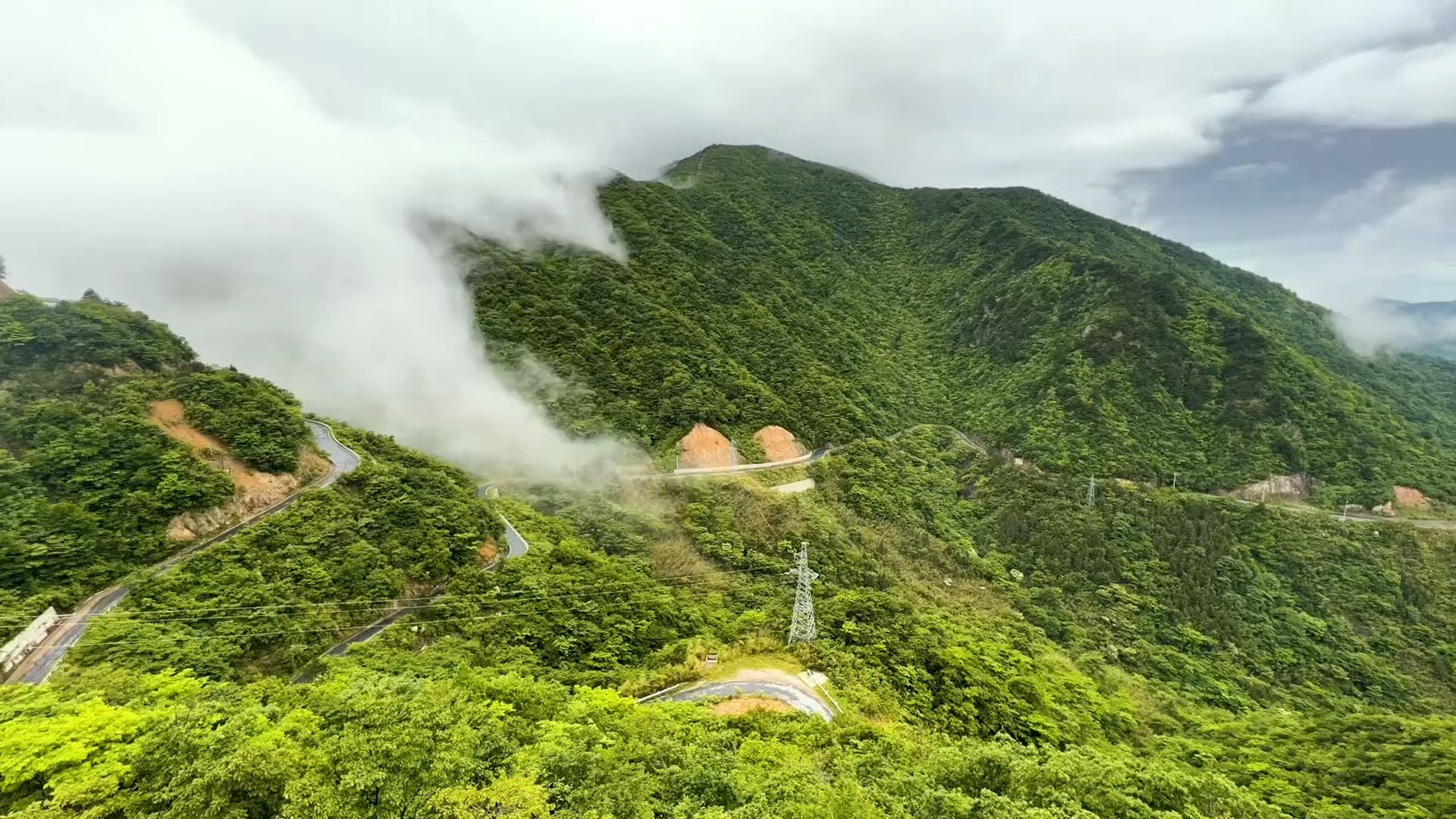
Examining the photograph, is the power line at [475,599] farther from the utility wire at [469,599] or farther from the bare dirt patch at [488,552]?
the bare dirt patch at [488,552]

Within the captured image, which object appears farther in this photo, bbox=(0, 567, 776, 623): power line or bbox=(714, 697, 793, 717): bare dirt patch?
bbox=(714, 697, 793, 717): bare dirt patch

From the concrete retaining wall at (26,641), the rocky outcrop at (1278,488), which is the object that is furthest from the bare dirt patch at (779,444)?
the concrete retaining wall at (26,641)

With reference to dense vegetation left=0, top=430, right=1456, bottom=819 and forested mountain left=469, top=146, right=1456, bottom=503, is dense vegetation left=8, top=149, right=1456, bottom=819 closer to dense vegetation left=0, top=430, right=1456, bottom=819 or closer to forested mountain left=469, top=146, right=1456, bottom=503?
dense vegetation left=0, top=430, right=1456, bottom=819

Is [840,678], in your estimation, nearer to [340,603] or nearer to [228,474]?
[340,603]

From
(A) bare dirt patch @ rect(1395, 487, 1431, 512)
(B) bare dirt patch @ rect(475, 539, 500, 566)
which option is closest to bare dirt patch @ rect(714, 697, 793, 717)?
(B) bare dirt patch @ rect(475, 539, 500, 566)

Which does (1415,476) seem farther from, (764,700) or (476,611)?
(476,611)

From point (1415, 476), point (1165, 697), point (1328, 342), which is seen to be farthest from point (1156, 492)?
point (1328, 342)
